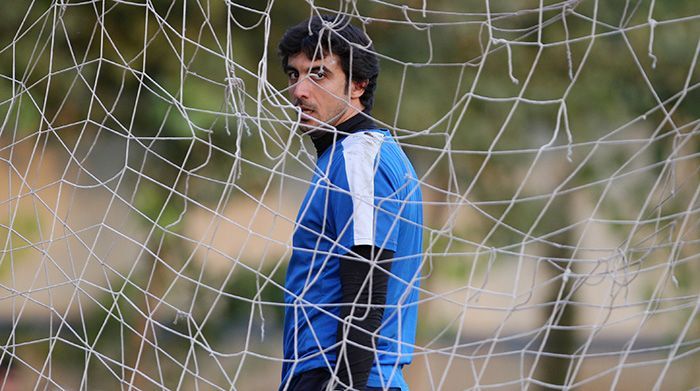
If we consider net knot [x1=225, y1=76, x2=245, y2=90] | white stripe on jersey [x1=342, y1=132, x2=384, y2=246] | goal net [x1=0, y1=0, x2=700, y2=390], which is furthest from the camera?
goal net [x1=0, y1=0, x2=700, y2=390]

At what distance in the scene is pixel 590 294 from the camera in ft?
29.4

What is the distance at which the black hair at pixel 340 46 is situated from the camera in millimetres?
2236

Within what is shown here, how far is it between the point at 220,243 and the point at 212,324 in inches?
27.1

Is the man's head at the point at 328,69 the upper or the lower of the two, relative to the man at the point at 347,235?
upper

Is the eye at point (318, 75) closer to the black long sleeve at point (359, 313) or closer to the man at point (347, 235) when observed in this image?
the man at point (347, 235)

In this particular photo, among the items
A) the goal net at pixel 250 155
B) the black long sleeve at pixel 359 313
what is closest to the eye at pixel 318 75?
the black long sleeve at pixel 359 313

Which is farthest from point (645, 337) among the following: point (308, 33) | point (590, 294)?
point (308, 33)

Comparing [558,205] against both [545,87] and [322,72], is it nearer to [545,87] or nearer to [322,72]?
[545,87]

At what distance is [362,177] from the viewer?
2078 millimetres

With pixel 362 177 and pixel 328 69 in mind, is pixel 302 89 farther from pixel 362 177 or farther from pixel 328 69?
pixel 362 177

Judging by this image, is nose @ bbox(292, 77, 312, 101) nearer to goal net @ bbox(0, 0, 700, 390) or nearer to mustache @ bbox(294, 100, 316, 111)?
mustache @ bbox(294, 100, 316, 111)

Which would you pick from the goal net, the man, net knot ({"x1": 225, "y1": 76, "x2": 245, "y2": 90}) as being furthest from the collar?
the goal net

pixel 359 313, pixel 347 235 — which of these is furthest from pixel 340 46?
pixel 359 313

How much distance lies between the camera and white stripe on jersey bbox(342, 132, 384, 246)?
6.66ft
